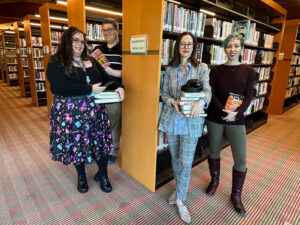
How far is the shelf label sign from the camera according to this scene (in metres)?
1.81

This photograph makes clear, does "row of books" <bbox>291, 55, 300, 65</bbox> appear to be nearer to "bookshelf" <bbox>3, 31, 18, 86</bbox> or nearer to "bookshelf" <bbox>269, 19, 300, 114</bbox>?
"bookshelf" <bbox>269, 19, 300, 114</bbox>

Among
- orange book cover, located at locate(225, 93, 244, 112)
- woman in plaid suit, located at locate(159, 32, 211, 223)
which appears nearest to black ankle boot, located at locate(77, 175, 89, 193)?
woman in plaid suit, located at locate(159, 32, 211, 223)

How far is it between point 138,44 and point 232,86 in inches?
36.6

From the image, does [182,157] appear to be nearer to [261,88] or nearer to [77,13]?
[77,13]

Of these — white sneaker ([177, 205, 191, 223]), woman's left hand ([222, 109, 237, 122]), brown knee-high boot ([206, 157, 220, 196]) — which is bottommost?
white sneaker ([177, 205, 191, 223])

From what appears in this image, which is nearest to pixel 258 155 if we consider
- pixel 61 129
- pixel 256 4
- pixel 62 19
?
pixel 256 4

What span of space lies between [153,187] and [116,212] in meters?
0.45

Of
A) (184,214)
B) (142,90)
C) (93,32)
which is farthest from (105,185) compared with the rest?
(93,32)

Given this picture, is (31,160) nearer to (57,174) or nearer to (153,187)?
(57,174)

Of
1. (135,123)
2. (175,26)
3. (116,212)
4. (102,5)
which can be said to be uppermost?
(102,5)

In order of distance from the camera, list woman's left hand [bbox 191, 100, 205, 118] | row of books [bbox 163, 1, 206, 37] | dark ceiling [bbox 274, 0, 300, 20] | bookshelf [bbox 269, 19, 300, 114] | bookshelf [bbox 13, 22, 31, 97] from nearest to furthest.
Answer: woman's left hand [bbox 191, 100, 205, 118] → row of books [bbox 163, 1, 206, 37] → bookshelf [bbox 269, 19, 300, 114] → dark ceiling [bbox 274, 0, 300, 20] → bookshelf [bbox 13, 22, 31, 97]

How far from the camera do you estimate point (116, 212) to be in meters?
1.79

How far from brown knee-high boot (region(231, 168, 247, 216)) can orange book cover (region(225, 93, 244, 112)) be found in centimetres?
59

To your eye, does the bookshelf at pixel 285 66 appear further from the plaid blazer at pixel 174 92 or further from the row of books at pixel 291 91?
the plaid blazer at pixel 174 92
